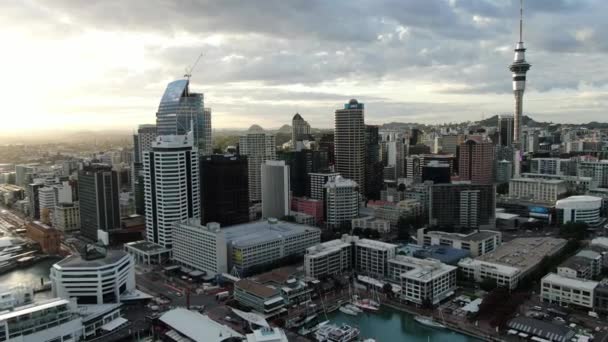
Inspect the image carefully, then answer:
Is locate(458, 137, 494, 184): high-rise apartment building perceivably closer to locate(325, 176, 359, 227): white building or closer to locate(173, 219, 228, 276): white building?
locate(325, 176, 359, 227): white building

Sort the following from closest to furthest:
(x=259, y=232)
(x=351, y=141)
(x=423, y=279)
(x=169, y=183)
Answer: (x=423, y=279), (x=169, y=183), (x=259, y=232), (x=351, y=141)

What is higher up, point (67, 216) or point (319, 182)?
point (319, 182)

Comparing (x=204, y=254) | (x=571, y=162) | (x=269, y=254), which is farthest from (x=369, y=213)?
(x=571, y=162)

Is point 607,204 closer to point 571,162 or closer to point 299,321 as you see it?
point 571,162

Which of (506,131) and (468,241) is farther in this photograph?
(506,131)

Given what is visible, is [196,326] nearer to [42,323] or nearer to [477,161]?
[42,323]

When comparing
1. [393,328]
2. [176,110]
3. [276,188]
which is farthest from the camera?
[276,188]

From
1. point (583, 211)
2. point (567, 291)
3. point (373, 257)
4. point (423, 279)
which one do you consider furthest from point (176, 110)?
point (583, 211)
